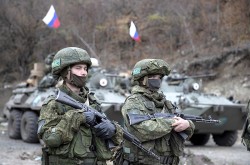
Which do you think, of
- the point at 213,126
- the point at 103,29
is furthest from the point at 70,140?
the point at 103,29

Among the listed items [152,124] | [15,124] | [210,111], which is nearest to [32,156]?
[15,124]

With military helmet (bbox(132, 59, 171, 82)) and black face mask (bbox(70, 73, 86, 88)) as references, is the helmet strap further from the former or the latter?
black face mask (bbox(70, 73, 86, 88))

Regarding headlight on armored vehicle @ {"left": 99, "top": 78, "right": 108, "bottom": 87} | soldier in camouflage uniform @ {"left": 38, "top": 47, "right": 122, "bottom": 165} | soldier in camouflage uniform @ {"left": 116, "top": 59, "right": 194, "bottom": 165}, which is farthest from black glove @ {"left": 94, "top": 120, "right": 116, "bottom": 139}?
headlight on armored vehicle @ {"left": 99, "top": 78, "right": 108, "bottom": 87}

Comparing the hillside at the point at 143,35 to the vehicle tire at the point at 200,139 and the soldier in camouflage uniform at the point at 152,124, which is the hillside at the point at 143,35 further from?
the soldier in camouflage uniform at the point at 152,124

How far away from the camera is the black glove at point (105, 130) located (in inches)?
141

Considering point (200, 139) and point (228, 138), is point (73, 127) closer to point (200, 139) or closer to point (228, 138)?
point (228, 138)

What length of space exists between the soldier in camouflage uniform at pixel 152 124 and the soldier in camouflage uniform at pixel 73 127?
71 centimetres

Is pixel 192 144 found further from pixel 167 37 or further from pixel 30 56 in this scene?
pixel 30 56

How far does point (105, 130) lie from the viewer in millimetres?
3582

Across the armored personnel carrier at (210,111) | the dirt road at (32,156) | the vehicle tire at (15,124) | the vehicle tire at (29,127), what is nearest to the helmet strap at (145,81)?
the dirt road at (32,156)

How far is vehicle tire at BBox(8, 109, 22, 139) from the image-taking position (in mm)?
13789

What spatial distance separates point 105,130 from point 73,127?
0.24 m

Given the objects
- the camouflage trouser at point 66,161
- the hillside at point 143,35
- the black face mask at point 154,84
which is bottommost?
the camouflage trouser at point 66,161

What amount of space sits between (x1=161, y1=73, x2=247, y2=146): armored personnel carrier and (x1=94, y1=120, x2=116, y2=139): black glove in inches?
320
